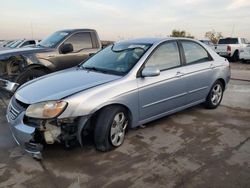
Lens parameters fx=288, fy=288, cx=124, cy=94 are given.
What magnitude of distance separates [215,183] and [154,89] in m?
1.72

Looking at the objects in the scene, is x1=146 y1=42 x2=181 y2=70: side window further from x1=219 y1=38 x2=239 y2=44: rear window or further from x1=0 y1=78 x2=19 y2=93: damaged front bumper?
x1=219 y1=38 x2=239 y2=44: rear window

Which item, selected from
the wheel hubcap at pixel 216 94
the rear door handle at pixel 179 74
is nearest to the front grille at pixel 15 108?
the rear door handle at pixel 179 74

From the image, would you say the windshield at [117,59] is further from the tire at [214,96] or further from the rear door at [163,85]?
the tire at [214,96]

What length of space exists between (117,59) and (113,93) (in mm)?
1047

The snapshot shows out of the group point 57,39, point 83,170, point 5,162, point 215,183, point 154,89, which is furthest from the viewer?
point 57,39

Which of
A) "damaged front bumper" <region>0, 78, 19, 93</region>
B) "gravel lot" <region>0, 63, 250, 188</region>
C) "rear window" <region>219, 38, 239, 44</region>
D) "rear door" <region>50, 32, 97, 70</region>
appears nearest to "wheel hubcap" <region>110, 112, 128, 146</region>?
"gravel lot" <region>0, 63, 250, 188</region>

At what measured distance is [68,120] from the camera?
3.54 metres

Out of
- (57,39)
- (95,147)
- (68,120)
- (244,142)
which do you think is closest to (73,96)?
(68,120)

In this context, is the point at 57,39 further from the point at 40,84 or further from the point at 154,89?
the point at 154,89

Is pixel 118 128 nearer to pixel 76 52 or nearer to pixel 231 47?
pixel 76 52

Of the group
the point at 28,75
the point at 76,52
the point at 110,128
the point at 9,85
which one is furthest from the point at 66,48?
the point at 110,128

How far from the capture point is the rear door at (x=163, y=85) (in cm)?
434

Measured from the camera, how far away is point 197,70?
5277mm

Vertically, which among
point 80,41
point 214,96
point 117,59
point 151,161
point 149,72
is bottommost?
point 151,161
